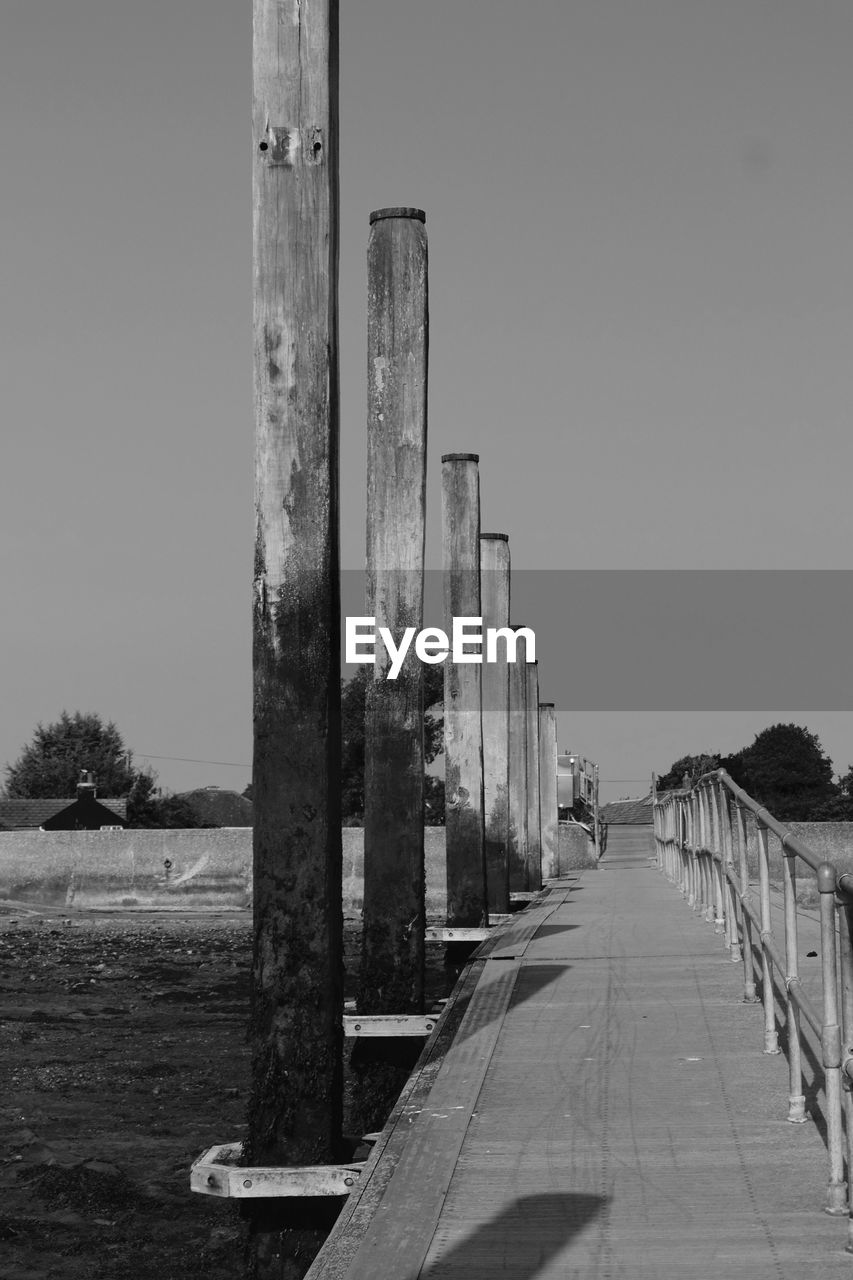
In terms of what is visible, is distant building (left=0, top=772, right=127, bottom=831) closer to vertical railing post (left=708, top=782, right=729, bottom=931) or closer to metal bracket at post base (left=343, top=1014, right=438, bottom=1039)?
vertical railing post (left=708, top=782, right=729, bottom=931)

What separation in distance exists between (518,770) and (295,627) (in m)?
19.8

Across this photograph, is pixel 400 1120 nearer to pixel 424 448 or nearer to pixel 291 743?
pixel 291 743

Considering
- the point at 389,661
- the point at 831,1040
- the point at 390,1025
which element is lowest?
the point at 390,1025

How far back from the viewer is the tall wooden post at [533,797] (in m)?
27.1

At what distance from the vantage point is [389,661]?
11773mm

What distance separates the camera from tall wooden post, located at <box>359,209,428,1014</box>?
11.7 meters

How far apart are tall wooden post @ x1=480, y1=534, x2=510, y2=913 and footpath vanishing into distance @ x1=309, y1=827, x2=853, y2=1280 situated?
33.4ft

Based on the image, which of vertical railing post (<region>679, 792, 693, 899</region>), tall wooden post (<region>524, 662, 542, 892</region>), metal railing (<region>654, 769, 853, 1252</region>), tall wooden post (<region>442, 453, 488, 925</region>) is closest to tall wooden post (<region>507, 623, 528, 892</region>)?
tall wooden post (<region>524, 662, 542, 892</region>)

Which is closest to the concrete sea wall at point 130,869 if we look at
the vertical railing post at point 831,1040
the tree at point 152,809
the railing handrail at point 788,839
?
the railing handrail at point 788,839

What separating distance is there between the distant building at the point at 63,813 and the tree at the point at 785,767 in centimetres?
A: 6631

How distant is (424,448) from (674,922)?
7.30 m

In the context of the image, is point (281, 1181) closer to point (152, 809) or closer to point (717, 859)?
point (717, 859)

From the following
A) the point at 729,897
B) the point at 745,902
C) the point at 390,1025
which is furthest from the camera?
the point at 729,897

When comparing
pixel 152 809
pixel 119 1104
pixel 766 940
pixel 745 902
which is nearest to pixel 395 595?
pixel 745 902
